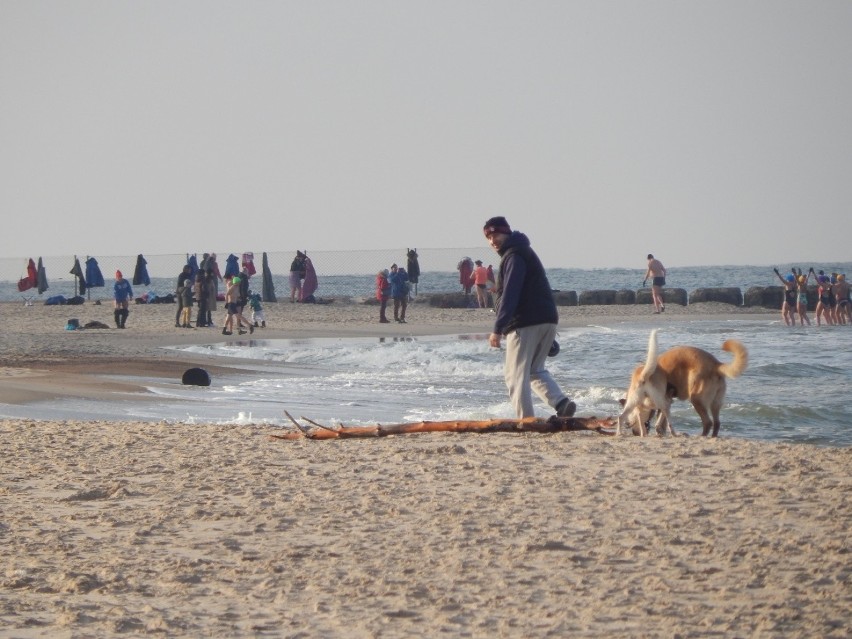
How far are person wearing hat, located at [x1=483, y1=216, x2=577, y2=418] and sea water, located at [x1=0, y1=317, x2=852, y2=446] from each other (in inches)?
112

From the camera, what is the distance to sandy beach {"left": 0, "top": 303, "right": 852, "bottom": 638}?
4871 mm

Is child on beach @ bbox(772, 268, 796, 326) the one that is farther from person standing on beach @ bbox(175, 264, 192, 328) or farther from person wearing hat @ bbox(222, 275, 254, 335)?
person standing on beach @ bbox(175, 264, 192, 328)

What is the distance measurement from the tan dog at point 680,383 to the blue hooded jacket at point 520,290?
87 centimetres

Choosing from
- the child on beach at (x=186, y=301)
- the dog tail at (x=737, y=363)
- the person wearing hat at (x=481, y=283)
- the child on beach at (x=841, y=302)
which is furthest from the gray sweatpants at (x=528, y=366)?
the person wearing hat at (x=481, y=283)

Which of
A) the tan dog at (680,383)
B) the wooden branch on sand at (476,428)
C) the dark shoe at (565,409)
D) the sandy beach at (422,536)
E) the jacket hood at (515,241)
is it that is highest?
the jacket hood at (515,241)

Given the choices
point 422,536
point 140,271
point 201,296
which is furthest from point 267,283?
point 422,536

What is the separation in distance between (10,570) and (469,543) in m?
2.18

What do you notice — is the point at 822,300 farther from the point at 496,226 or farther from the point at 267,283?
the point at 496,226

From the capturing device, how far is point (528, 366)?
380 inches

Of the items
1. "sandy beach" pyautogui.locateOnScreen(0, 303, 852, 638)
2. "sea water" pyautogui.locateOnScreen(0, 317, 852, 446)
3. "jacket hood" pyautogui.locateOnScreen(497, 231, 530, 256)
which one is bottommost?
"sea water" pyautogui.locateOnScreen(0, 317, 852, 446)

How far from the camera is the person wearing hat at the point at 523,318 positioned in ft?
31.2

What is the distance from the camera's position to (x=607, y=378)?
19.8m

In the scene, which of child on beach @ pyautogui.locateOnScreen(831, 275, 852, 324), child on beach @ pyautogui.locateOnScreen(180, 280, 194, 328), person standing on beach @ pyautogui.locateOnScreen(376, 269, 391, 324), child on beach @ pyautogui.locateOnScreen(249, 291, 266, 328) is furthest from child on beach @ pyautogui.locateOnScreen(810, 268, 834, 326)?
child on beach @ pyautogui.locateOnScreen(180, 280, 194, 328)

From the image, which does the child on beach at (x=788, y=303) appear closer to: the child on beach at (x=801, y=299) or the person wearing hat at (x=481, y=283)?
the child on beach at (x=801, y=299)
